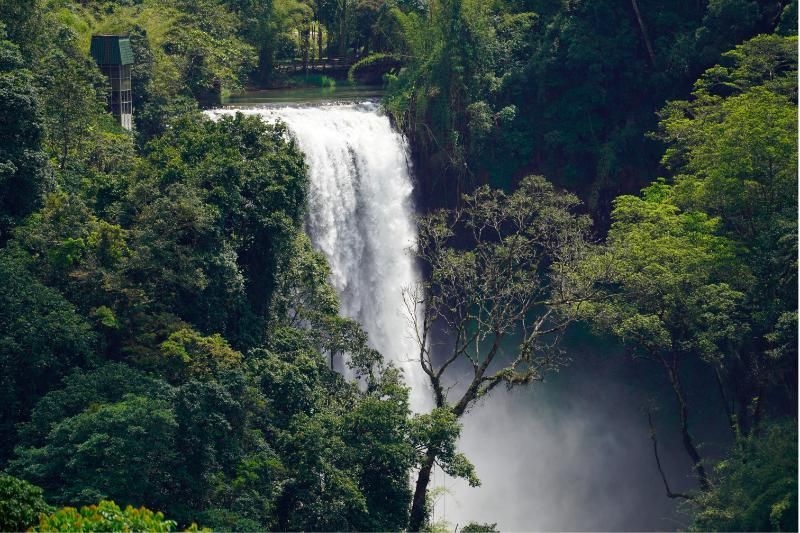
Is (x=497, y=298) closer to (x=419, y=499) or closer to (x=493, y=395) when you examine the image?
(x=419, y=499)

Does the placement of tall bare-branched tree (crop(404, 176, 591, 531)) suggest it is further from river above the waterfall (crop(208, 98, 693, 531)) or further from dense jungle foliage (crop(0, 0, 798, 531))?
river above the waterfall (crop(208, 98, 693, 531))

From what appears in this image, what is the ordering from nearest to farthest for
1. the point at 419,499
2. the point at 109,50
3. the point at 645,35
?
the point at 419,499
the point at 109,50
the point at 645,35

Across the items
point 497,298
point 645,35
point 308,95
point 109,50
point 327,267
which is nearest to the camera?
point 497,298

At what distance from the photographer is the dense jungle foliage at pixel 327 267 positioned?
23547 millimetres

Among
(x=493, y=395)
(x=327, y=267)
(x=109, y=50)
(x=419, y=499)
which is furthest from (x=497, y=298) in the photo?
(x=109, y=50)

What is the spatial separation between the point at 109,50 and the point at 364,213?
7990 millimetres

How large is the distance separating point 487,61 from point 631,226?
9.59 meters

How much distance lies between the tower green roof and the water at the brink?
3.70m

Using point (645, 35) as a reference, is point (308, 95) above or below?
below

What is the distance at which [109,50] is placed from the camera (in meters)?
34.3

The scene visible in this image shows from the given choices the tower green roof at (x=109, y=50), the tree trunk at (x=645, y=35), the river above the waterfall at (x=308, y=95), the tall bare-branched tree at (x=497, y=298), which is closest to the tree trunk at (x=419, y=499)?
the tall bare-branched tree at (x=497, y=298)

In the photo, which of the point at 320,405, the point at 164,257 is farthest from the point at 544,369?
the point at 164,257

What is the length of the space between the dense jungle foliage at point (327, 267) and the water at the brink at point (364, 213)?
1.17 meters

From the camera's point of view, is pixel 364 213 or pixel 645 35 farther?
pixel 645 35
